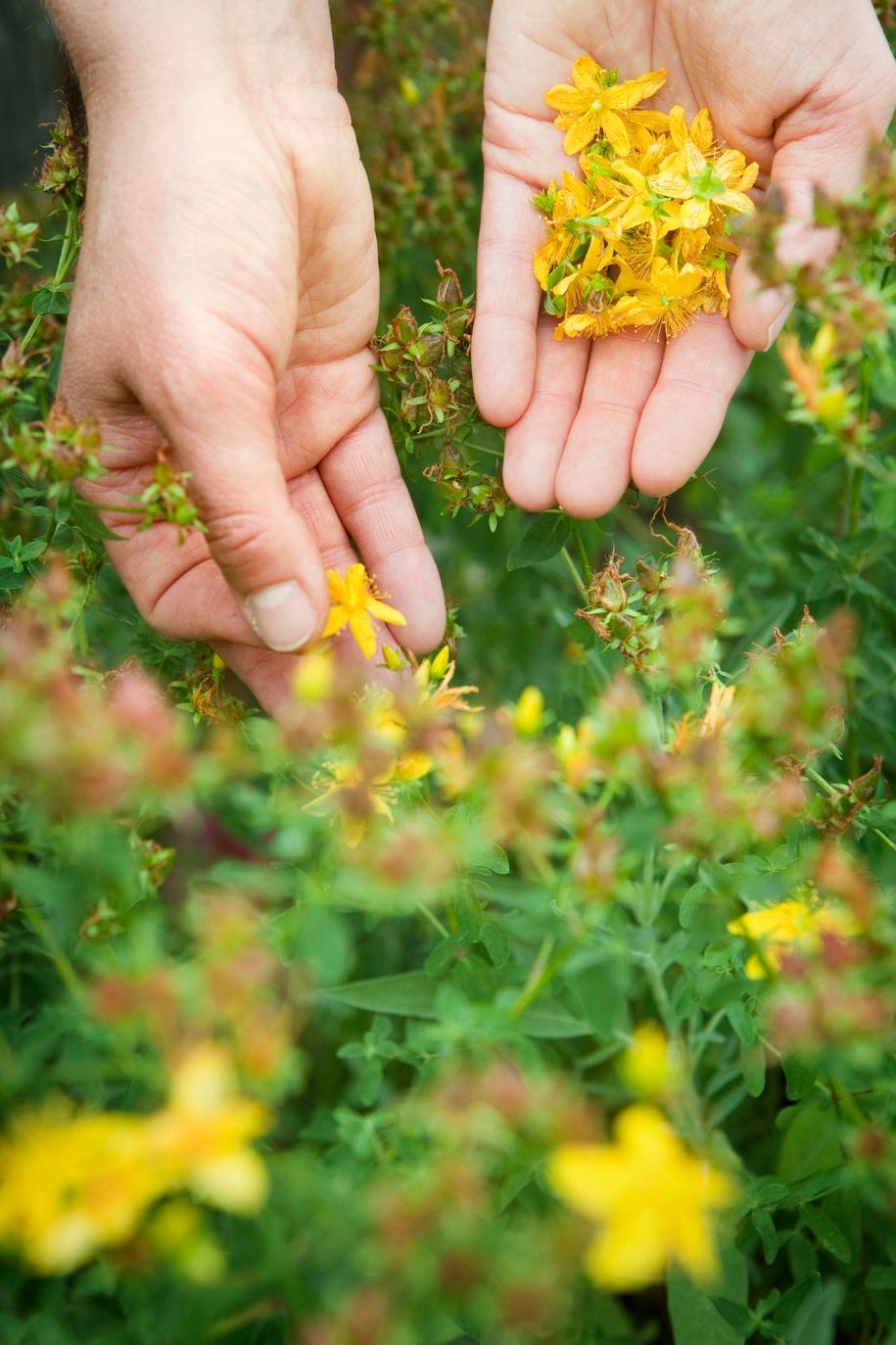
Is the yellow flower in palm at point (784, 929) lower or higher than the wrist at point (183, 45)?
lower

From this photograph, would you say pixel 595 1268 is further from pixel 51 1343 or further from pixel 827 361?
pixel 827 361

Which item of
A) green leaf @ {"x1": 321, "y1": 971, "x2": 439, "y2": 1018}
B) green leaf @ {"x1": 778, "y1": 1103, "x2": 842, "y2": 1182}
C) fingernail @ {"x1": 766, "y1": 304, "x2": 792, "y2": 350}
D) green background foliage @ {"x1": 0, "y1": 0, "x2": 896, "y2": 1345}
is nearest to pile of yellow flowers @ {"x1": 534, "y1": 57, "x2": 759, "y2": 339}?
fingernail @ {"x1": 766, "y1": 304, "x2": 792, "y2": 350}

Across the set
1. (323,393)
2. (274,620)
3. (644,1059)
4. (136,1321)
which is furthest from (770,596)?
(136,1321)

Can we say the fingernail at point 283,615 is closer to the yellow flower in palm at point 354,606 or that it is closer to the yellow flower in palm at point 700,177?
the yellow flower in palm at point 354,606

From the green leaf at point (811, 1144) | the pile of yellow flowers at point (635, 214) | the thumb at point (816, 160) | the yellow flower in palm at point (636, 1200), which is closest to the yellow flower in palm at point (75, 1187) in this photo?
the yellow flower in palm at point (636, 1200)

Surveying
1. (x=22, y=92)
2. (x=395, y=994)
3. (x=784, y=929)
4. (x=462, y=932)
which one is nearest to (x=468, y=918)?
(x=462, y=932)
